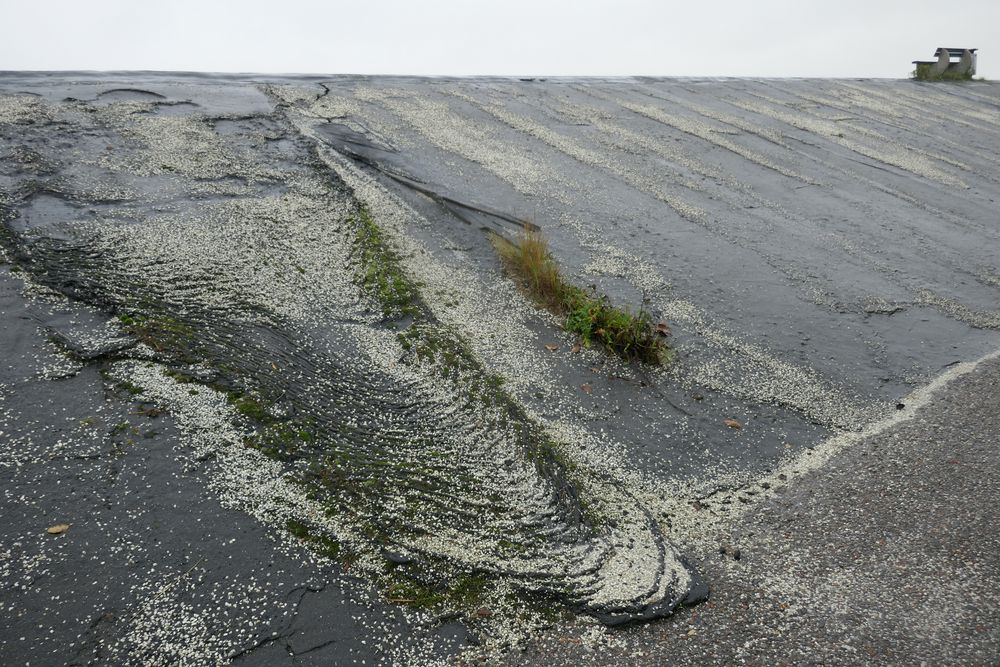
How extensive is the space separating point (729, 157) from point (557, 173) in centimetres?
172

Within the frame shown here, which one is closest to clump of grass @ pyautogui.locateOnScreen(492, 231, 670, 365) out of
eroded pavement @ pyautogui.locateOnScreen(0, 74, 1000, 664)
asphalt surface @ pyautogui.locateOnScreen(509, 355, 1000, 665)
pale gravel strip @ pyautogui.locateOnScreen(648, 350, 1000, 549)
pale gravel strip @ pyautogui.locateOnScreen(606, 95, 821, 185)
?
eroded pavement @ pyautogui.locateOnScreen(0, 74, 1000, 664)

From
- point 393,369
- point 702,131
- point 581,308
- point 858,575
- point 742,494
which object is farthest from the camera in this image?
point 702,131

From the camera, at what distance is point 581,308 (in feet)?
9.00

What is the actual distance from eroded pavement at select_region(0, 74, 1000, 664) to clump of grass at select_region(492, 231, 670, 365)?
85 mm

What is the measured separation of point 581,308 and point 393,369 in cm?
87

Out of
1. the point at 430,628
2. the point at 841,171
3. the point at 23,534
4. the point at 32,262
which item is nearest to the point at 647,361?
the point at 430,628

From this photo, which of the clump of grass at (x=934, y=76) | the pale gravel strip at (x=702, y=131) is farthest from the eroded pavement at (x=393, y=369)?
the clump of grass at (x=934, y=76)

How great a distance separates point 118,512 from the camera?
1.66m

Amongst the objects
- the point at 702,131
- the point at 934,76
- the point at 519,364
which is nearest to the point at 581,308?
the point at 519,364

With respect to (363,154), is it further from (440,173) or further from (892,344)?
(892,344)

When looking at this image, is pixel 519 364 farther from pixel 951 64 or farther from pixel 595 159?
pixel 951 64

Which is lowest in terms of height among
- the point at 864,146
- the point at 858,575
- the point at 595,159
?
the point at 858,575

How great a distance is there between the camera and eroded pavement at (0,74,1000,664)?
5.01 ft

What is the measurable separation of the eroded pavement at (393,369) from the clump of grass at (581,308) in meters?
0.09
